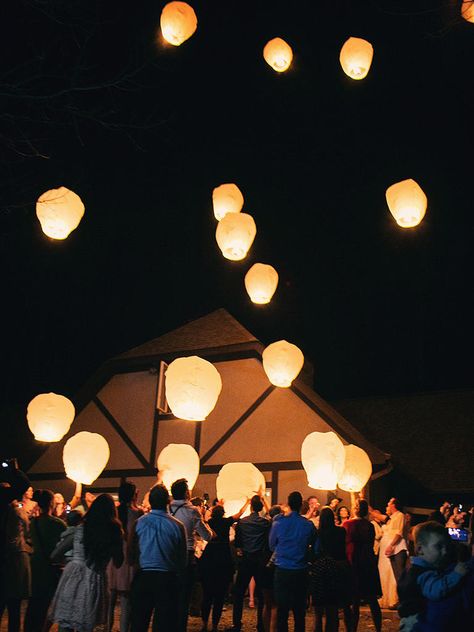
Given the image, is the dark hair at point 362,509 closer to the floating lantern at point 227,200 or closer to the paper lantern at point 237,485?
the paper lantern at point 237,485

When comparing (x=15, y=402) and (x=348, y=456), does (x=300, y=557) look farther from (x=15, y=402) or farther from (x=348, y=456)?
(x=15, y=402)

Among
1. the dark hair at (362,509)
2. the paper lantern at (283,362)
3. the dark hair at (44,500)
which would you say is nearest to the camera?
the dark hair at (44,500)

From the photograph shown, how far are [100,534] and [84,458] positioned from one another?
20.9ft

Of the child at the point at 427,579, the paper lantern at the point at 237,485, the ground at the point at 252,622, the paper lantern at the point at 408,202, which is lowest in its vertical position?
the ground at the point at 252,622

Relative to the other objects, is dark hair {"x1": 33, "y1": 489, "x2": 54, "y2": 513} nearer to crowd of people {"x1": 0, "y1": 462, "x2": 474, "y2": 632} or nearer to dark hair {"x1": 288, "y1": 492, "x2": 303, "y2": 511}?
crowd of people {"x1": 0, "y1": 462, "x2": 474, "y2": 632}

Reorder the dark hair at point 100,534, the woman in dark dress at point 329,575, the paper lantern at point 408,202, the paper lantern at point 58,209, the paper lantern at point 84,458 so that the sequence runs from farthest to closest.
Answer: the paper lantern at point 84,458 < the paper lantern at point 408,202 < the paper lantern at point 58,209 < the woman in dark dress at point 329,575 < the dark hair at point 100,534

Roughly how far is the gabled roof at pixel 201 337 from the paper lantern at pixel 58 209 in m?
6.65

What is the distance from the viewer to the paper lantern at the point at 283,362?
38.9ft

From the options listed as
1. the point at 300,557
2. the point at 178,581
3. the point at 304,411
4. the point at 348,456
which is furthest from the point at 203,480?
the point at 178,581

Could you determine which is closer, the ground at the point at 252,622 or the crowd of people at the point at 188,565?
the crowd of people at the point at 188,565

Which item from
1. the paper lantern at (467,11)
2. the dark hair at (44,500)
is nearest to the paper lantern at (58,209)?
the dark hair at (44,500)

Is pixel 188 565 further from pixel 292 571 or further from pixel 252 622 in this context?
pixel 252 622

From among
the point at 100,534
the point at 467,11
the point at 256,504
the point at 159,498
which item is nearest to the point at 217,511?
the point at 256,504

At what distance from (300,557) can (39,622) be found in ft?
8.36
